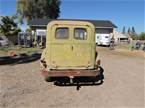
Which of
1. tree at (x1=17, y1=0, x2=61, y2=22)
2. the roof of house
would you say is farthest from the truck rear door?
tree at (x1=17, y1=0, x2=61, y2=22)

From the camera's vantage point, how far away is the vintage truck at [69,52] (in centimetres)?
1303

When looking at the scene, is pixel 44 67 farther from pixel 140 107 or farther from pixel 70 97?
pixel 140 107

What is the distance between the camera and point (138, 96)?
35.8 feet

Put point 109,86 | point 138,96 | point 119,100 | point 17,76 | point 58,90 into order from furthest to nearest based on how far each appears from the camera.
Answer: point 17,76, point 109,86, point 58,90, point 138,96, point 119,100

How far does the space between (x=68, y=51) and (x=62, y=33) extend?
2.74 ft

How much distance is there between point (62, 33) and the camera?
533 inches

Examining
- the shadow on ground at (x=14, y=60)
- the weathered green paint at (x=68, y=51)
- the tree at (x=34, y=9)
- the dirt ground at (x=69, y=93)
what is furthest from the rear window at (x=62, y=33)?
the tree at (x=34, y=9)

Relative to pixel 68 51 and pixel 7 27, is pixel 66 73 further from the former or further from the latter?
pixel 7 27

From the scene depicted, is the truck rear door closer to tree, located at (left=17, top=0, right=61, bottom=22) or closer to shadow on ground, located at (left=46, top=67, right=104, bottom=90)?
shadow on ground, located at (left=46, top=67, right=104, bottom=90)

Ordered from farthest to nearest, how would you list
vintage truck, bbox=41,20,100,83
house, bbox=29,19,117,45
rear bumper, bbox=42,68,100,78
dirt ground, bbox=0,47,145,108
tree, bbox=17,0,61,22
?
tree, bbox=17,0,61,22
house, bbox=29,19,117,45
vintage truck, bbox=41,20,100,83
rear bumper, bbox=42,68,100,78
dirt ground, bbox=0,47,145,108

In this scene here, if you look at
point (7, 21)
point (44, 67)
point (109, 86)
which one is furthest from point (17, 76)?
point (7, 21)

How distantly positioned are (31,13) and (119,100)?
75.2m

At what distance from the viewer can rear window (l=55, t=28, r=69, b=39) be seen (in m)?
13.5

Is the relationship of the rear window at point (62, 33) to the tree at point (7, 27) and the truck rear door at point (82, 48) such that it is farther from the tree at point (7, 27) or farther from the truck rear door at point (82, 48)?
the tree at point (7, 27)
